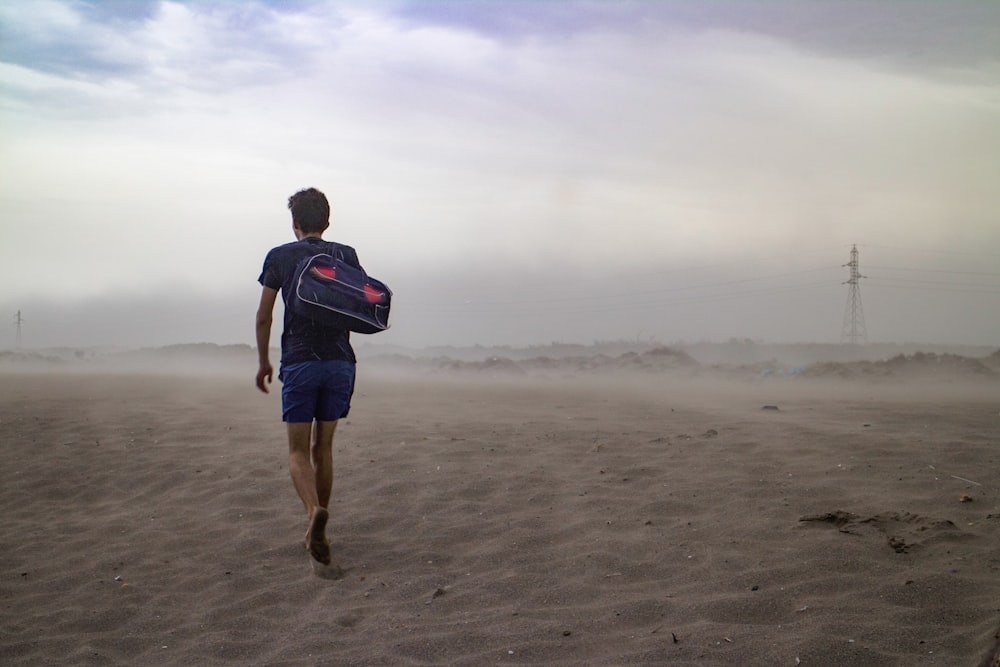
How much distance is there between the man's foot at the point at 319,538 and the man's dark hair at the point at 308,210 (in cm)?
180

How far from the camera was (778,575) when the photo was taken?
14.3ft

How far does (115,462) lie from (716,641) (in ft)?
20.1

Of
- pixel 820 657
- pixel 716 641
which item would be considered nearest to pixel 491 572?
pixel 716 641

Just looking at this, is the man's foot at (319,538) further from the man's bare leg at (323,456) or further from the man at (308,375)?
the man's bare leg at (323,456)

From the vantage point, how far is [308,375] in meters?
4.85

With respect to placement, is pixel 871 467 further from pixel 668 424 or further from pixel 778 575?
pixel 668 424

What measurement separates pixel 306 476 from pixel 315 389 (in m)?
0.55

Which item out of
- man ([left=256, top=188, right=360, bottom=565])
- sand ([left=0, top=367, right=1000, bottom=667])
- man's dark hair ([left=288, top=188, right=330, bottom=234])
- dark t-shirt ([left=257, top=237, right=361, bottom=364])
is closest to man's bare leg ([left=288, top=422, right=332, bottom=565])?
man ([left=256, top=188, right=360, bottom=565])

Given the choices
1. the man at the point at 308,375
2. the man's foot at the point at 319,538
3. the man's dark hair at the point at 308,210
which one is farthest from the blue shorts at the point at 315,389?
the man's dark hair at the point at 308,210

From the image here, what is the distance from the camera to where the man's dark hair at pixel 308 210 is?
5.13m

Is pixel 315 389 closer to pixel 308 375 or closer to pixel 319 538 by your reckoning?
pixel 308 375

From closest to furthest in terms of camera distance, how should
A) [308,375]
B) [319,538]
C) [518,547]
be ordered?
1. [319,538]
2. [308,375]
3. [518,547]

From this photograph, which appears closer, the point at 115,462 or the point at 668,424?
the point at 115,462

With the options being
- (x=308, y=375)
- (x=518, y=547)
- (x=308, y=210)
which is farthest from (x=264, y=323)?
(x=518, y=547)
